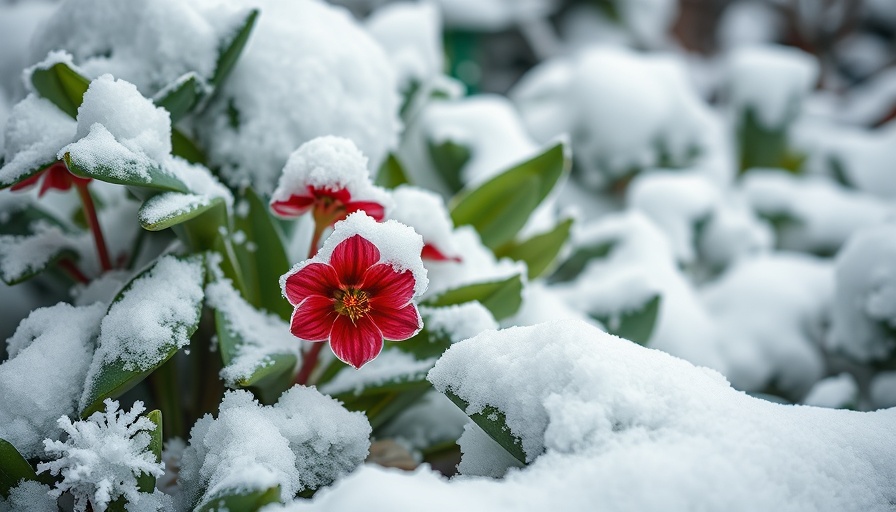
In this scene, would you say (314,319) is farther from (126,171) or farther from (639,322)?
(639,322)

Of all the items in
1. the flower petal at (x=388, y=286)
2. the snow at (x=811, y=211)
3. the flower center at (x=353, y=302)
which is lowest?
the snow at (x=811, y=211)

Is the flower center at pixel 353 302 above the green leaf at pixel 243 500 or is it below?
above

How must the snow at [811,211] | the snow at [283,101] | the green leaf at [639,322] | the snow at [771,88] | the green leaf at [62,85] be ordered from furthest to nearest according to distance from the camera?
1. the snow at [771,88]
2. the snow at [811,211]
3. the green leaf at [639,322]
4. the snow at [283,101]
5. the green leaf at [62,85]

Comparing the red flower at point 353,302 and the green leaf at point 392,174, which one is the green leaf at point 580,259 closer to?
the green leaf at point 392,174

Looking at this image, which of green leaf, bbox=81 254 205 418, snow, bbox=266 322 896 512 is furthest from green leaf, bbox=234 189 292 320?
snow, bbox=266 322 896 512

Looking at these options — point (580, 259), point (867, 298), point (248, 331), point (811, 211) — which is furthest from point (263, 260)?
point (811, 211)

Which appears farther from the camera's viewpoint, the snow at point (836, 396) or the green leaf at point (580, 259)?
the green leaf at point (580, 259)

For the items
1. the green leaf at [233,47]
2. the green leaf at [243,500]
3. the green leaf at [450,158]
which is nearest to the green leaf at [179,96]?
the green leaf at [233,47]

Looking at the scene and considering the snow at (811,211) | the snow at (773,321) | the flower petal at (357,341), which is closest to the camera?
the flower petal at (357,341)
